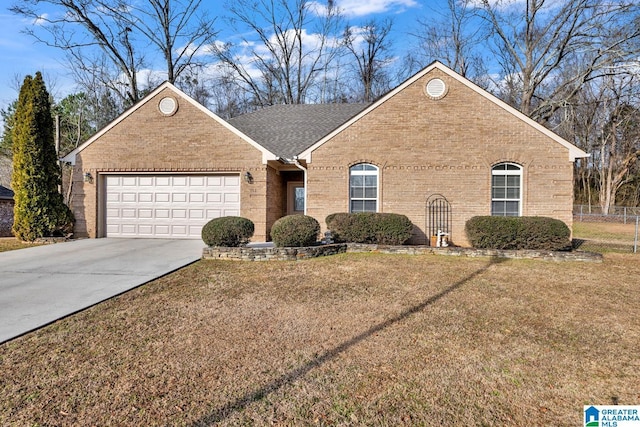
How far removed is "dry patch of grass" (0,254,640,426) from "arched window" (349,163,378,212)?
18.3 ft

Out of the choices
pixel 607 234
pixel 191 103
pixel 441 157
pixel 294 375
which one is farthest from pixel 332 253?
pixel 607 234

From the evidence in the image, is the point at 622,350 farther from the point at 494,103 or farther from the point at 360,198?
the point at 494,103

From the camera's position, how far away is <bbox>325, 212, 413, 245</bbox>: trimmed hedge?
33.8 feet

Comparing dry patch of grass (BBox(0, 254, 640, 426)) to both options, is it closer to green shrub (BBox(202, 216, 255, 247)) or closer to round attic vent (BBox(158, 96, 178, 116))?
green shrub (BBox(202, 216, 255, 247))

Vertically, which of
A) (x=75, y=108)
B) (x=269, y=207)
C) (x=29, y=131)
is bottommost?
(x=269, y=207)

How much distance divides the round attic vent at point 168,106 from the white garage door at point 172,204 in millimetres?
2318

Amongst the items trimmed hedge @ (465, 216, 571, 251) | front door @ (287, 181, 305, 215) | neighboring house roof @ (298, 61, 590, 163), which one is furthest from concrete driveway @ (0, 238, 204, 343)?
trimmed hedge @ (465, 216, 571, 251)

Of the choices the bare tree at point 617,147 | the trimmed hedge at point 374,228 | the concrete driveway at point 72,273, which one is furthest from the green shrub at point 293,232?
the bare tree at point 617,147

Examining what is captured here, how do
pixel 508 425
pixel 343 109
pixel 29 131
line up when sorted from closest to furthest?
pixel 508 425
pixel 29 131
pixel 343 109

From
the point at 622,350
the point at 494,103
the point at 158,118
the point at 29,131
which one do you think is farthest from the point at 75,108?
the point at 622,350

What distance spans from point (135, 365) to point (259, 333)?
137 centimetres

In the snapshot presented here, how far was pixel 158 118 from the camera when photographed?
1238 cm

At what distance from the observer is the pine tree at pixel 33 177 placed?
1210 centimetres

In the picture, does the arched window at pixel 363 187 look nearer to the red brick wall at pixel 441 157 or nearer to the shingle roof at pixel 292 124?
the red brick wall at pixel 441 157
